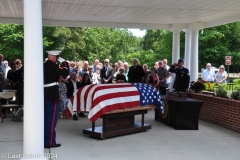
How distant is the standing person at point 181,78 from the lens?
983 cm

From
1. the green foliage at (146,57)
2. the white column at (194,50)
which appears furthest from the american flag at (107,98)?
the green foliage at (146,57)

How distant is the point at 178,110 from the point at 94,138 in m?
2.28

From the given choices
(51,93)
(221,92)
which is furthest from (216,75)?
(51,93)

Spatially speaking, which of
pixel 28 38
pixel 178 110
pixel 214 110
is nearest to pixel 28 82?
pixel 28 38

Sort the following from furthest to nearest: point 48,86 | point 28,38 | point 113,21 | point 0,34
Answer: point 0,34 < point 113,21 < point 48,86 < point 28,38

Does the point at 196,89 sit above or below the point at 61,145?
above

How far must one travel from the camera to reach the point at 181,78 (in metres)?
9.97

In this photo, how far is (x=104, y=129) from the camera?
6.80 m

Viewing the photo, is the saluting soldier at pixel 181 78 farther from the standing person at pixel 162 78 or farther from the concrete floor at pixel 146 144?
the concrete floor at pixel 146 144

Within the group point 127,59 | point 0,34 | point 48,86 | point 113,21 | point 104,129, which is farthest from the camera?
point 127,59

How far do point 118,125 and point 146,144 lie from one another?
99cm

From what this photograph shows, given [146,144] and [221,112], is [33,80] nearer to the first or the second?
[146,144]

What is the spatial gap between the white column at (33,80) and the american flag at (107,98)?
1764 millimetres

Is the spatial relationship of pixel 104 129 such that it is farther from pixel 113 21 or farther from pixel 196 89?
pixel 113 21
